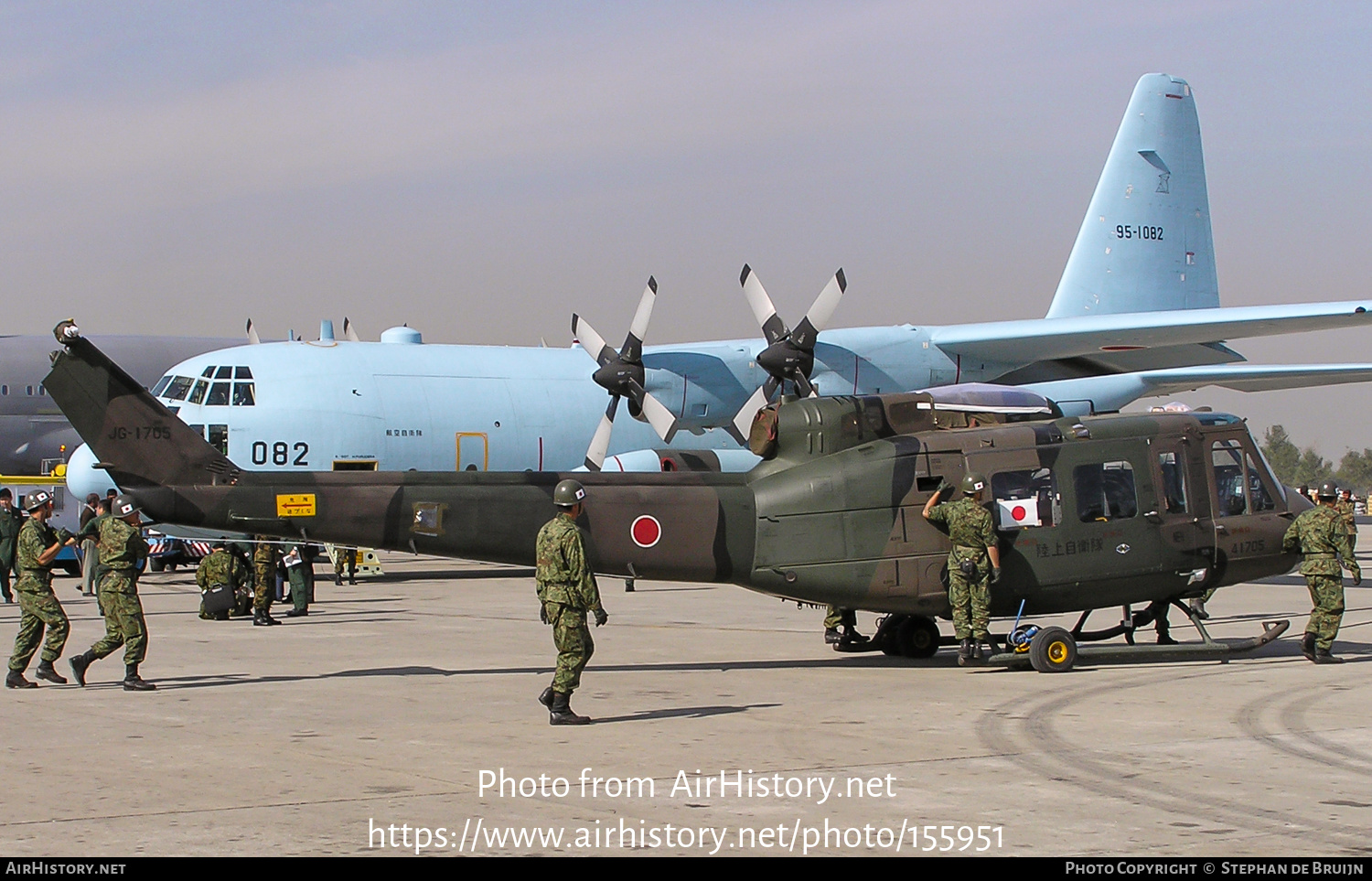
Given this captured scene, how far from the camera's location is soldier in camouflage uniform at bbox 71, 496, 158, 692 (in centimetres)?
1257

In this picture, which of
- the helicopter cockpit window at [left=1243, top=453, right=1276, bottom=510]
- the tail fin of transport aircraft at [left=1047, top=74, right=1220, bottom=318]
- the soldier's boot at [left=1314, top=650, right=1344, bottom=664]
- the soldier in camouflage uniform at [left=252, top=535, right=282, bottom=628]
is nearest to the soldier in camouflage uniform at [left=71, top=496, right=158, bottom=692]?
the soldier in camouflage uniform at [left=252, top=535, right=282, bottom=628]

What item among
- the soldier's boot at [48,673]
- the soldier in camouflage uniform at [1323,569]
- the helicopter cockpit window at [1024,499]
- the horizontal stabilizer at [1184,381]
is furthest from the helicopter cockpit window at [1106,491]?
the horizontal stabilizer at [1184,381]

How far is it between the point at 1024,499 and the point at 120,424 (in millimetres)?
8438

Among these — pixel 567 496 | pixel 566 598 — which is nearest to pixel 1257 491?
pixel 567 496

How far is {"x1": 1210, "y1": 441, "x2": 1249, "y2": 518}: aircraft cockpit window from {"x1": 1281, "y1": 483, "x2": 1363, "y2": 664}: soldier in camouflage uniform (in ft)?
1.85

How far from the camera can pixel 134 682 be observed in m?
12.6

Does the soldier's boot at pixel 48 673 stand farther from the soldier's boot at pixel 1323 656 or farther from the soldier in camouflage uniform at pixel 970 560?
the soldier's boot at pixel 1323 656

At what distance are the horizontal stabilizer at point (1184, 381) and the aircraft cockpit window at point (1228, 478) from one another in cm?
1559

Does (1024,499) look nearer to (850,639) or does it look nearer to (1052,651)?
(1052,651)

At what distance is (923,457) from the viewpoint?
1357 centimetres

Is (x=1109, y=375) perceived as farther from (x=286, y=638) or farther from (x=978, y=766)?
(x=978, y=766)

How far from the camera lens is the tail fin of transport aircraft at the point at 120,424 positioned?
1248 cm

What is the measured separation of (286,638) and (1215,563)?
1087 cm
